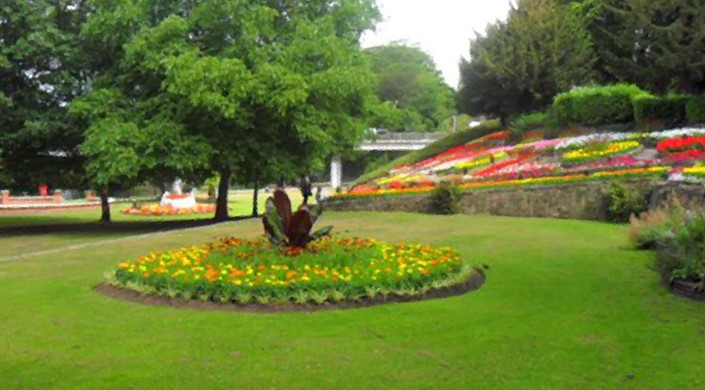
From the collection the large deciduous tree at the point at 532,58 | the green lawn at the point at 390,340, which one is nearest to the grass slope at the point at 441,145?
the large deciduous tree at the point at 532,58

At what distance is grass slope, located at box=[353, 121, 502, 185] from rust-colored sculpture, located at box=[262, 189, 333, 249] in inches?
744

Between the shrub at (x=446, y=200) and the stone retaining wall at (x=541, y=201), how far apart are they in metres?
0.22

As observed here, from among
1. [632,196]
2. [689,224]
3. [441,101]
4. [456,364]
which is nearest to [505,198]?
[632,196]

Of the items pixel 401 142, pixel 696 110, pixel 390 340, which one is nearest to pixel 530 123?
pixel 696 110

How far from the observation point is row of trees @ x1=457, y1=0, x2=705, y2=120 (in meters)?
27.0

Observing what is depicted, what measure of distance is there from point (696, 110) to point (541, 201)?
8.68 meters

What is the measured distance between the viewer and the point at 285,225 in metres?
9.11

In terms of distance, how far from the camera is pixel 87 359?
17.5 feet

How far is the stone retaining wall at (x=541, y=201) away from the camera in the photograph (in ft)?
51.6

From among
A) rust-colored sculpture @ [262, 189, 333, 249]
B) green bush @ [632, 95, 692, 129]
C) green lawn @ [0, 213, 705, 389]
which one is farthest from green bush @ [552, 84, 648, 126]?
rust-colored sculpture @ [262, 189, 333, 249]

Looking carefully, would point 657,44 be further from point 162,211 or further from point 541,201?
point 162,211

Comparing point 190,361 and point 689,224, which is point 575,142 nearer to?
point 689,224

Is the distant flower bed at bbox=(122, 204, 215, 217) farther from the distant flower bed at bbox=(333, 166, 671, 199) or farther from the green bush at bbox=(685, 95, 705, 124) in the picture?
the green bush at bbox=(685, 95, 705, 124)

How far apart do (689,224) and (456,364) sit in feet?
12.6
